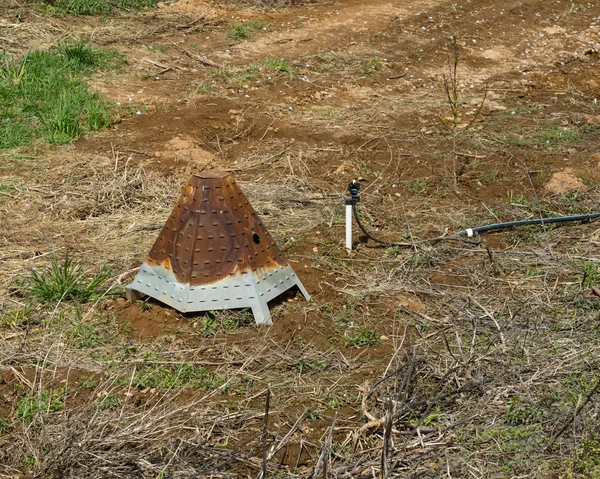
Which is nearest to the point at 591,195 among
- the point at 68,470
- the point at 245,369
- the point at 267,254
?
the point at 267,254

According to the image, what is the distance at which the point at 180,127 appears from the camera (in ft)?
21.3

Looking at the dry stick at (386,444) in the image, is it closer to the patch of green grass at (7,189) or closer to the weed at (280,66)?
the patch of green grass at (7,189)

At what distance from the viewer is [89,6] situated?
9.17 m

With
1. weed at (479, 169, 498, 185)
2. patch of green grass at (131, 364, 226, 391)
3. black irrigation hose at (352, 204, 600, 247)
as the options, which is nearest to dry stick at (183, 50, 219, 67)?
weed at (479, 169, 498, 185)

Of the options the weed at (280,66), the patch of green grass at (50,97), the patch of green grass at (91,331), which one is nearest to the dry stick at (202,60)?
the weed at (280,66)

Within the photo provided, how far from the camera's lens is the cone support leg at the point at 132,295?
13.3 ft

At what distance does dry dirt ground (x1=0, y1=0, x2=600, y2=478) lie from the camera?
3.11 meters

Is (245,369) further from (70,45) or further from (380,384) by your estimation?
(70,45)

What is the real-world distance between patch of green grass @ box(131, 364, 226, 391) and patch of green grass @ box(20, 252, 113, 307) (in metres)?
0.70

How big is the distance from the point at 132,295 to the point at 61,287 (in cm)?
38

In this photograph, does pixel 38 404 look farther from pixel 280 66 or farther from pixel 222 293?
pixel 280 66

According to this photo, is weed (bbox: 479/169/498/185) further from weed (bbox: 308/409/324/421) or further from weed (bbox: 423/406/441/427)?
weed (bbox: 308/409/324/421)

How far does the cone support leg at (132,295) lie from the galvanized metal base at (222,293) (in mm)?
134

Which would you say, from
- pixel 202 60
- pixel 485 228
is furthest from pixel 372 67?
pixel 485 228
